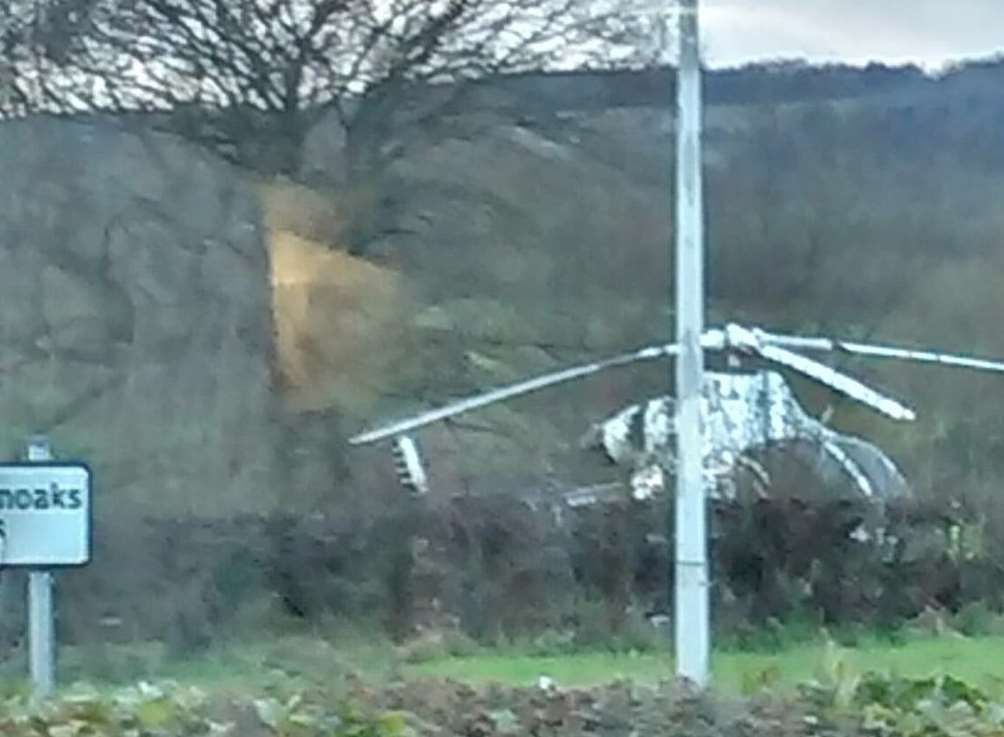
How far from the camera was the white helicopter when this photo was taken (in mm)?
4359

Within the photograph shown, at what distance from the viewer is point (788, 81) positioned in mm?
3971

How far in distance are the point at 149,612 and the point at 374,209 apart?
101cm

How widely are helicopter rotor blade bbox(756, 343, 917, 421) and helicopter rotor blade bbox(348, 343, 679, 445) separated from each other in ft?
0.87

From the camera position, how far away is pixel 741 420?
180 inches

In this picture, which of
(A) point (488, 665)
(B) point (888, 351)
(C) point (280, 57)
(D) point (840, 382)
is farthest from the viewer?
(D) point (840, 382)

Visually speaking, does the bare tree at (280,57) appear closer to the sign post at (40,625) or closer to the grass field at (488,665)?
the sign post at (40,625)

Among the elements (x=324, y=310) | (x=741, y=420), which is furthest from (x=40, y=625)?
(x=741, y=420)

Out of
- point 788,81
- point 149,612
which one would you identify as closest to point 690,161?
point 788,81

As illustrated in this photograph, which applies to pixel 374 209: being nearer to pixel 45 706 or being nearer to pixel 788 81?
pixel 788 81

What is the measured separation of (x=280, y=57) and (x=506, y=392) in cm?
87

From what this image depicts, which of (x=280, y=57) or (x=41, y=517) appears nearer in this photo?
(x=41, y=517)

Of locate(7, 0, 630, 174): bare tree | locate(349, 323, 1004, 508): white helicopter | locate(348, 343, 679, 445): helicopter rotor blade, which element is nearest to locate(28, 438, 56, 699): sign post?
locate(7, 0, 630, 174): bare tree

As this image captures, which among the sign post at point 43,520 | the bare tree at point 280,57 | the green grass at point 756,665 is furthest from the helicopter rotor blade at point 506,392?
the sign post at point 43,520

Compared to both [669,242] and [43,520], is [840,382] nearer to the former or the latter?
[669,242]
